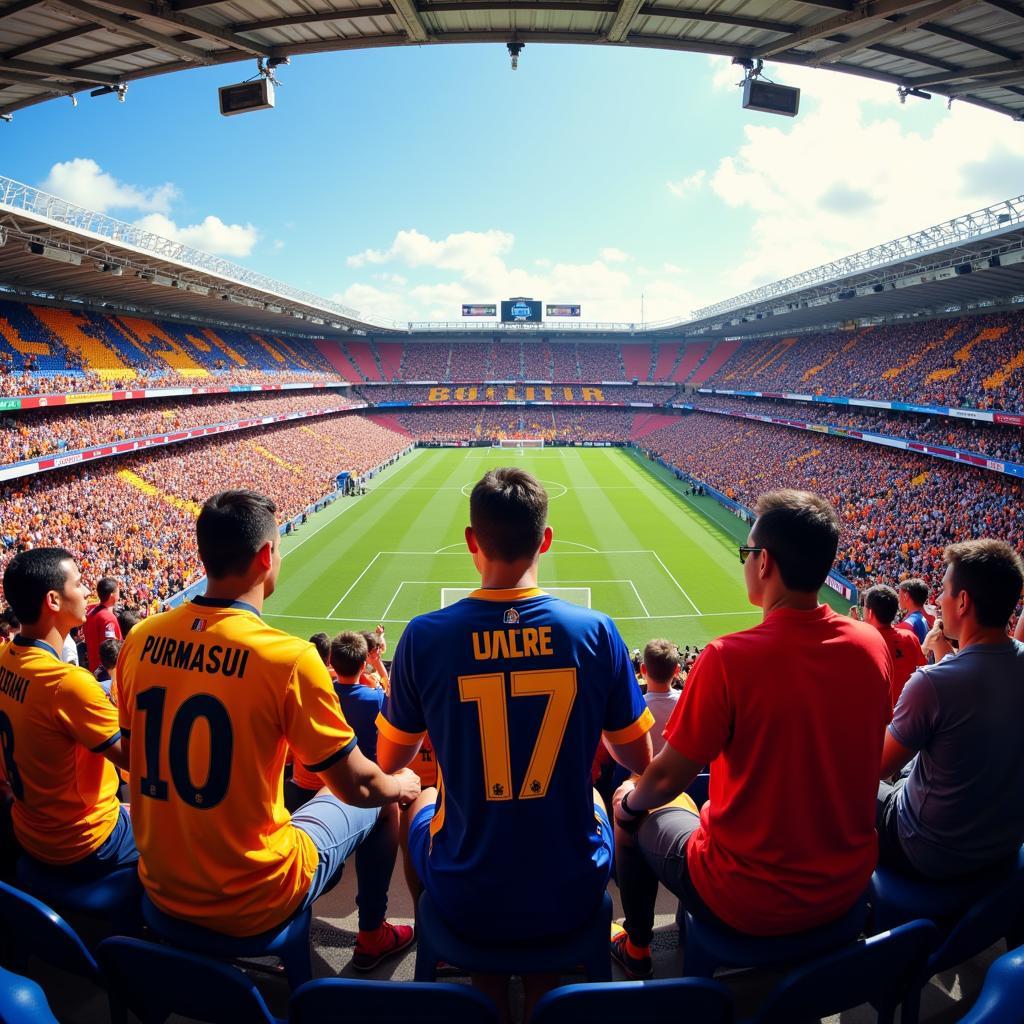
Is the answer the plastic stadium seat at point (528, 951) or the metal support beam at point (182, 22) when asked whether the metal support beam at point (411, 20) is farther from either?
the plastic stadium seat at point (528, 951)

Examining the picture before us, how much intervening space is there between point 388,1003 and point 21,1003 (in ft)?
3.30

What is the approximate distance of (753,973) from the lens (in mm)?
3141

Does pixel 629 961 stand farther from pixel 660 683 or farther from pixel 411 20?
pixel 411 20

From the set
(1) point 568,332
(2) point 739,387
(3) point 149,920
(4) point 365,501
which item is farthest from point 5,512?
(1) point 568,332

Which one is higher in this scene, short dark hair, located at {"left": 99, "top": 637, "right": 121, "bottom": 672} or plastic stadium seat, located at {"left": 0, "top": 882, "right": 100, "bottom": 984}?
plastic stadium seat, located at {"left": 0, "top": 882, "right": 100, "bottom": 984}

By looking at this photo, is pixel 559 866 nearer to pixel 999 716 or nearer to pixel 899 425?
pixel 999 716

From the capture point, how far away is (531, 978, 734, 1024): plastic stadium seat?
6.04 feet

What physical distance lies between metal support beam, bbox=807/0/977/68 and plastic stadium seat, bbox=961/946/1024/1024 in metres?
7.93

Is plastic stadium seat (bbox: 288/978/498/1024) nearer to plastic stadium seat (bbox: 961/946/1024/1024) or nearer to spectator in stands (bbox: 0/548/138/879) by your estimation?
plastic stadium seat (bbox: 961/946/1024/1024)

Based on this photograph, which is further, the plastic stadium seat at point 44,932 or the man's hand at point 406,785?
the man's hand at point 406,785

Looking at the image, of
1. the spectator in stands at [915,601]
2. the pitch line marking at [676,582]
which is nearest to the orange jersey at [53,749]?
the spectator in stands at [915,601]

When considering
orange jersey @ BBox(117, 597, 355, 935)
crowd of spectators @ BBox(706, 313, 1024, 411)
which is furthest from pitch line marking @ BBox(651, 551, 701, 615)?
orange jersey @ BBox(117, 597, 355, 935)

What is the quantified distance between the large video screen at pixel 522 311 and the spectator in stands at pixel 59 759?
76.3 metres

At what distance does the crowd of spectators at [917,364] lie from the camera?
26766mm
